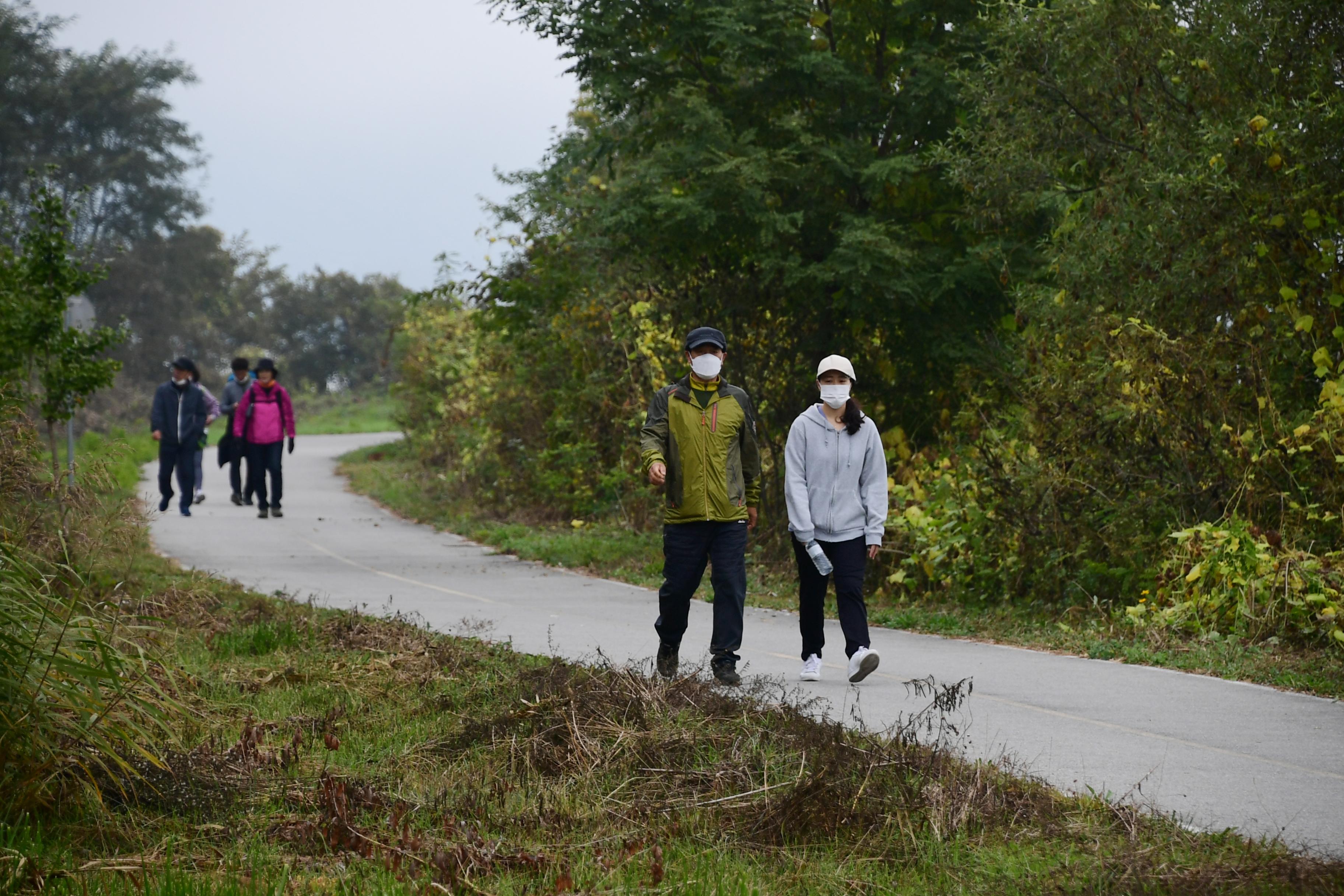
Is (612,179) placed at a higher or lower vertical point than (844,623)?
higher

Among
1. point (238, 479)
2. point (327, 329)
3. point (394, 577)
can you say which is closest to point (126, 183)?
point (327, 329)

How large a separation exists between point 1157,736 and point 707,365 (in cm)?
330

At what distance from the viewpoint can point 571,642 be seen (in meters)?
11.1

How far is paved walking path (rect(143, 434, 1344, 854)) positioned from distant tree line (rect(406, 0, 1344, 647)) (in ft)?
6.76

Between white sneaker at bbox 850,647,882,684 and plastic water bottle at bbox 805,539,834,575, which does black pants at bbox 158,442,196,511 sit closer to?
plastic water bottle at bbox 805,539,834,575

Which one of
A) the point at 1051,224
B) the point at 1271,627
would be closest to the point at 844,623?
the point at 1271,627

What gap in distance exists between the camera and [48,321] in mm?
13508

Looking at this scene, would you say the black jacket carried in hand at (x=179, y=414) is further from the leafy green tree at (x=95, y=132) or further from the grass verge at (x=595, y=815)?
the leafy green tree at (x=95, y=132)

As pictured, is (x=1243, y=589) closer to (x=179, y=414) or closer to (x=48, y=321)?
(x=48, y=321)

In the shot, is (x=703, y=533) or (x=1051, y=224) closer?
(x=703, y=533)

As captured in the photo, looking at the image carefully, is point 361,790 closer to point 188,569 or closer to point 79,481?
point 79,481

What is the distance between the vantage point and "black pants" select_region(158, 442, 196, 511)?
854 inches

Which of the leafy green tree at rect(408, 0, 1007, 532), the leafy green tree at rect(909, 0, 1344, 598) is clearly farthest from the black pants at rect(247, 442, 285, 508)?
the leafy green tree at rect(909, 0, 1344, 598)

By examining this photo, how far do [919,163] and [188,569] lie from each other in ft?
28.5
